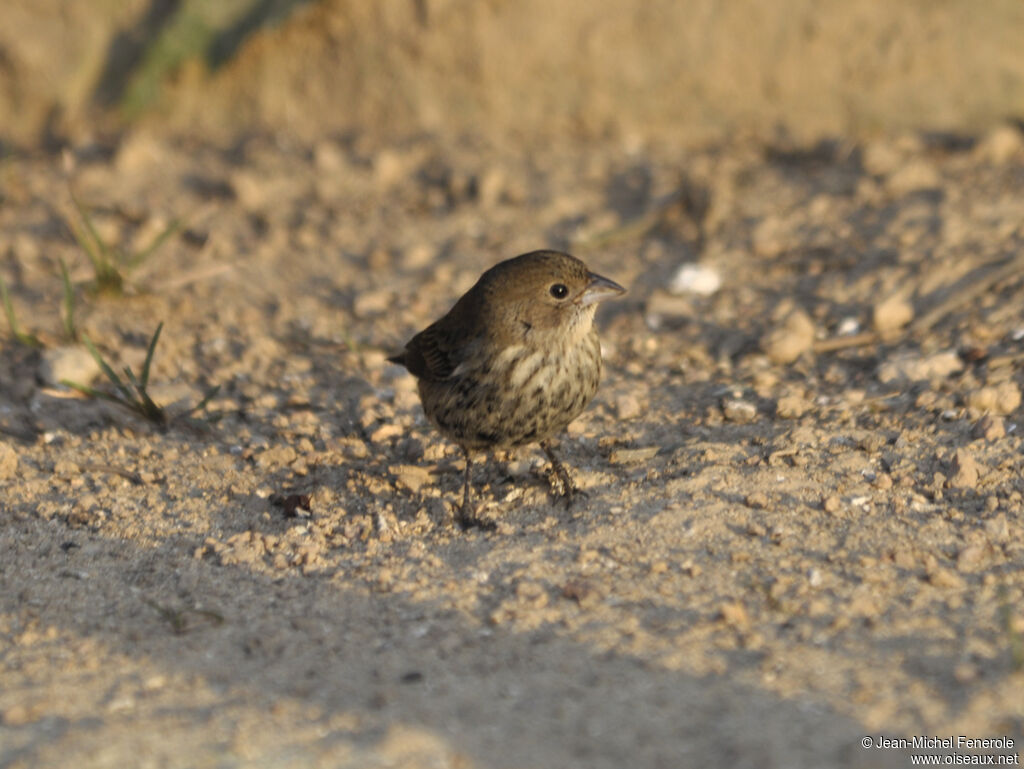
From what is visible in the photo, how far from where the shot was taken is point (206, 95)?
8062 mm

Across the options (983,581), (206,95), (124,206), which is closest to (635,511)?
(983,581)

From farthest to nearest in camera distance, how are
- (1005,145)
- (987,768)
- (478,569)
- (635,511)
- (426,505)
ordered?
(1005,145) < (426,505) < (635,511) < (478,569) < (987,768)

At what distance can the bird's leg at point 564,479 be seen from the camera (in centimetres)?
449

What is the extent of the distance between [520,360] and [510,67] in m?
3.66

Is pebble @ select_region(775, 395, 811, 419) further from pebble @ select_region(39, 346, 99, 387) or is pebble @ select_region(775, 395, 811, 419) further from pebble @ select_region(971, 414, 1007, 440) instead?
pebble @ select_region(39, 346, 99, 387)

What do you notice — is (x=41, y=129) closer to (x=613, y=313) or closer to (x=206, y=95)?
(x=206, y=95)

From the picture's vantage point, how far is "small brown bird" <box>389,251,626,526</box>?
14.8 ft

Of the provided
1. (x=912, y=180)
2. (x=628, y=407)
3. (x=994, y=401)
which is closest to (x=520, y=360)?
(x=628, y=407)

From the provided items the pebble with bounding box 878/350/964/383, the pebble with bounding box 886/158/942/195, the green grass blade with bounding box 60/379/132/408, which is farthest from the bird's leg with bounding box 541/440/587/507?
the pebble with bounding box 886/158/942/195

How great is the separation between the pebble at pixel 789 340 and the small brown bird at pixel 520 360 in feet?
4.06

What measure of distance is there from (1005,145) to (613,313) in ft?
8.24

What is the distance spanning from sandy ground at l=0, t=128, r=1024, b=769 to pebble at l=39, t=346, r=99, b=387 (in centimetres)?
4

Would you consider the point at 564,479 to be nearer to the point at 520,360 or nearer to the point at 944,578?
the point at 520,360

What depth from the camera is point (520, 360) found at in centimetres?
458
